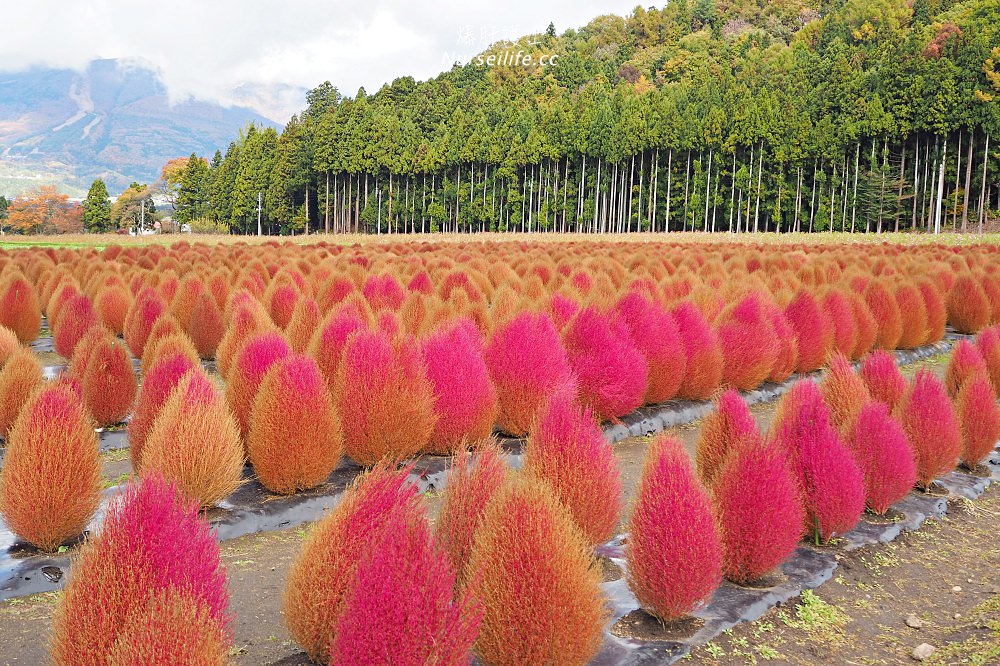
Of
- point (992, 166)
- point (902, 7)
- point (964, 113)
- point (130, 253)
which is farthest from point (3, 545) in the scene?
point (902, 7)

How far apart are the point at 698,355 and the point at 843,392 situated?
2.04 m

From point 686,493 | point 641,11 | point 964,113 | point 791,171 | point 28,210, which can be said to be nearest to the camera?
point 686,493

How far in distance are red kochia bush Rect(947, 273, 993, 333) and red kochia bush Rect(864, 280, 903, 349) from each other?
2.70 m

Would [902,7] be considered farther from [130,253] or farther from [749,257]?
[130,253]

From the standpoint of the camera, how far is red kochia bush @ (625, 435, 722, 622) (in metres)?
3.24

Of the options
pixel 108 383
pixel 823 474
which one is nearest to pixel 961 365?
pixel 823 474

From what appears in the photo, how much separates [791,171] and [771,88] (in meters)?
13.3

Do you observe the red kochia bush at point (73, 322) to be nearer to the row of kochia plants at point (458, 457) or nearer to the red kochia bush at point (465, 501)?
the row of kochia plants at point (458, 457)

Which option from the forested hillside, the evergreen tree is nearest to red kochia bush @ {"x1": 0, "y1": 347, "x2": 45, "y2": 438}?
the forested hillside

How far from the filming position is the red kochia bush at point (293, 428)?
4496mm

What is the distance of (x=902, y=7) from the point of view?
72438mm

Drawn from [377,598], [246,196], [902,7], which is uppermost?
[902,7]

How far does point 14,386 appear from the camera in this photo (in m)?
5.57

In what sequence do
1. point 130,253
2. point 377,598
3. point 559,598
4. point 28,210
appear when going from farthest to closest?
point 28,210, point 130,253, point 559,598, point 377,598
